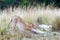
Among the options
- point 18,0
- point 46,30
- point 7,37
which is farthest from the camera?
point 18,0

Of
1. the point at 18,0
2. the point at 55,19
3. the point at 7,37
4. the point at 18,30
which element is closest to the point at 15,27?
the point at 18,30

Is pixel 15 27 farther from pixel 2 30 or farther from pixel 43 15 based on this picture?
pixel 43 15

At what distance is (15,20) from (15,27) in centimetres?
25

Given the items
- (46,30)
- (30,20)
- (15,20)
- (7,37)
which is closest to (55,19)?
→ (30,20)

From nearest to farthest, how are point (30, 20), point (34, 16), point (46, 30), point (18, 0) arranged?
point (46, 30) → point (30, 20) → point (34, 16) → point (18, 0)

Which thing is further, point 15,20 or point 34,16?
point 34,16

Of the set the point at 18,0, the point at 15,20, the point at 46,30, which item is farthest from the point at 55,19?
the point at 18,0

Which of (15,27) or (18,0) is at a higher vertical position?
(18,0)

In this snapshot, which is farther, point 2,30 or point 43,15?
point 43,15

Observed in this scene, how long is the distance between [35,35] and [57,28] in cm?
152

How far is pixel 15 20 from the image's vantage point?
25.7ft

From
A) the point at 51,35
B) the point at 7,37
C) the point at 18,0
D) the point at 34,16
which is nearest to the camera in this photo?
the point at 7,37

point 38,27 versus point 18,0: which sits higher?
point 18,0

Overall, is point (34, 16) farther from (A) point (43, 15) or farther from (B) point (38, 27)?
(B) point (38, 27)
